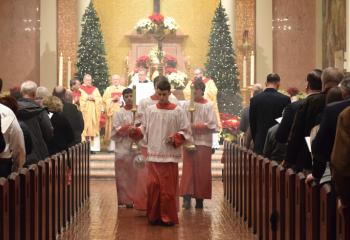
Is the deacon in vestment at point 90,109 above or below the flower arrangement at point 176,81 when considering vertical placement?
below

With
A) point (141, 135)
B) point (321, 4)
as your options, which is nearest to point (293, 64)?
point (321, 4)

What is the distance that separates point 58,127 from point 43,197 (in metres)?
2.81

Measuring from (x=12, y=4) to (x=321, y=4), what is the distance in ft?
26.9

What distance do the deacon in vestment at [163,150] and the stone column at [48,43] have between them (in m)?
13.6

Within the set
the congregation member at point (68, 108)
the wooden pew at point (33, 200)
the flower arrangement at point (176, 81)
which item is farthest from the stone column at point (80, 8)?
the wooden pew at point (33, 200)

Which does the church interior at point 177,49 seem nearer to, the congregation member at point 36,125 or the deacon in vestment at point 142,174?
the deacon in vestment at point 142,174

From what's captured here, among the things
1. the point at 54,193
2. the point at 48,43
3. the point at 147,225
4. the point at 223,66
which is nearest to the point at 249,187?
the point at 147,225

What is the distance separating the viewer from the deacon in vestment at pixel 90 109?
22.6m

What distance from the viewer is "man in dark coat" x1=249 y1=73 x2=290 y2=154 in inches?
478

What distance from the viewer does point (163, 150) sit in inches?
475

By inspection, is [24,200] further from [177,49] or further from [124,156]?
[177,49]

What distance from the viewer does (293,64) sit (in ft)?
83.1

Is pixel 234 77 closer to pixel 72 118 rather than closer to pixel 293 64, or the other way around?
pixel 293 64

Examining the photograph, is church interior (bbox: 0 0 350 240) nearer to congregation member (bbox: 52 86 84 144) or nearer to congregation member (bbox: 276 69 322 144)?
congregation member (bbox: 52 86 84 144)
